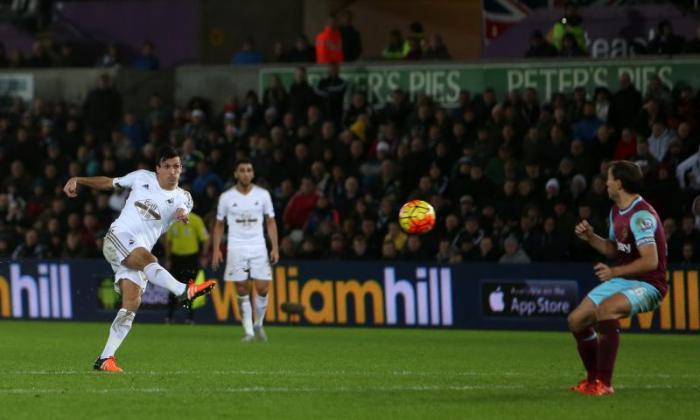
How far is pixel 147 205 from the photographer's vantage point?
14414 mm

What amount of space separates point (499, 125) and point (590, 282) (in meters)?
3.72

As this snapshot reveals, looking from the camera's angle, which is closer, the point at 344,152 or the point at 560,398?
the point at 560,398

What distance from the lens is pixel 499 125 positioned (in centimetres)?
2484

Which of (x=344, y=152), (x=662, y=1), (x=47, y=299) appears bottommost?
(x=47, y=299)

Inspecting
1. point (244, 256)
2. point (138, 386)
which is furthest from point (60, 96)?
point (138, 386)

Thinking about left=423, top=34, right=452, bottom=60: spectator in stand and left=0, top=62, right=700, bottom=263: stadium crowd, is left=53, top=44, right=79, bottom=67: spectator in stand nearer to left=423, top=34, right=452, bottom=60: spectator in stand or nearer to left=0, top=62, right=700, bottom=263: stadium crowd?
left=0, top=62, right=700, bottom=263: stadium crowd

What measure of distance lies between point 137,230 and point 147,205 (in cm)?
26

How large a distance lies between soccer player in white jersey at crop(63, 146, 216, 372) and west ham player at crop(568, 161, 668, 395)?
3790 mm

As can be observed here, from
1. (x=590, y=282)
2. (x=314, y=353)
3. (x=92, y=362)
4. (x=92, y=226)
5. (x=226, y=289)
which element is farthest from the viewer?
(x=92, y=226)

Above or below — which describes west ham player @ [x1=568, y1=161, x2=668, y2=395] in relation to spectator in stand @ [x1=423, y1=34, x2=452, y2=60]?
below

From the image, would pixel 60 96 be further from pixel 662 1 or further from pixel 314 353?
pixel 314 353

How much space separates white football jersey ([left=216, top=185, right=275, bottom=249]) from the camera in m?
19.9

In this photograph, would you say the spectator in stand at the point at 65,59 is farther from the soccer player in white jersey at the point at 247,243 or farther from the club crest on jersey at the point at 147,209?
the club crest on jersey at the point at 147,209

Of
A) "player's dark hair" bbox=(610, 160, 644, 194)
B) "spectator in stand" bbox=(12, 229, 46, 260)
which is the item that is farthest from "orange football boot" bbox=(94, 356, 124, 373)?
"spectator in stand" bbox=(12, 229, 46, 260)
